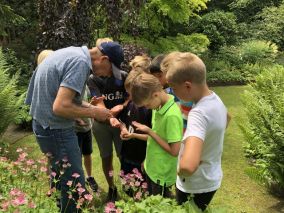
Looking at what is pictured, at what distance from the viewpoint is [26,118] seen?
255 inches

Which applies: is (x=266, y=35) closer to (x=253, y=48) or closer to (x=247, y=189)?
(x=253, y=48)

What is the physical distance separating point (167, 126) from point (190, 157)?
3.16ft

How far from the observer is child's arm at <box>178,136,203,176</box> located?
184 cm

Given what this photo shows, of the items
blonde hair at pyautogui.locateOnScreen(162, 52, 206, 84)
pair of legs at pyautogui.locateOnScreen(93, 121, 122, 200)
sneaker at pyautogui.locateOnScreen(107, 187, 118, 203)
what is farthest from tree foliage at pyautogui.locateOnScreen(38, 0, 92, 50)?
blonde hair at pyautogui.locateOnScreen(162, 52, 206, 84)

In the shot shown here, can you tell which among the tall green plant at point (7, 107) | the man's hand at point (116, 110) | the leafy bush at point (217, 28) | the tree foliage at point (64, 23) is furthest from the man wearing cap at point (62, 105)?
the leafy bush at point (217, 28)

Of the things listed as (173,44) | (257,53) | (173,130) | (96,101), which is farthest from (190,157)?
(257,53)

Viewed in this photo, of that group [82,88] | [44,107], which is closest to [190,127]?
[82,88]

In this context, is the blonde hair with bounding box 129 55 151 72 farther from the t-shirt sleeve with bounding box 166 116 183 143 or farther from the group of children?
the t-shirt sleeve with bounding box 166 116 183 143

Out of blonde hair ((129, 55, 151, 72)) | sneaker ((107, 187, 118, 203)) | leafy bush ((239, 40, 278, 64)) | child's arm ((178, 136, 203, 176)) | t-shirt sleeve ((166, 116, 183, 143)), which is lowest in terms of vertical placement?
leafy bush ((239, 40, 278, 64))

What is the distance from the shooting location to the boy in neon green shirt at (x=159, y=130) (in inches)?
109

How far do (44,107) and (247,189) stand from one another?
2754mm

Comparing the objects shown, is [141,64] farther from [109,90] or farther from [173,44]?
[173,44]

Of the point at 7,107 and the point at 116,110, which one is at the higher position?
the point at 116,110

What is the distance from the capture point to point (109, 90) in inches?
144
